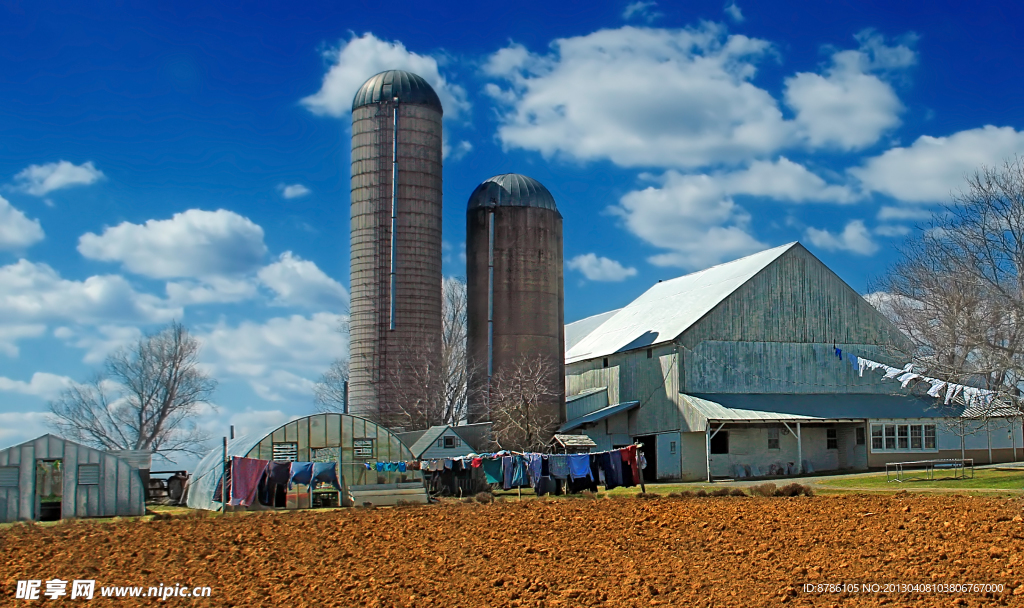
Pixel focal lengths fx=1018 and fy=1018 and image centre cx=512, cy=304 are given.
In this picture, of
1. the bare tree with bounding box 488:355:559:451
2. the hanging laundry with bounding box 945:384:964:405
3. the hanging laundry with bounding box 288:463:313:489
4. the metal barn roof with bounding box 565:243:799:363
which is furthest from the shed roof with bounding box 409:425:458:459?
the hanging laundry with bounding box 945:384:964:405

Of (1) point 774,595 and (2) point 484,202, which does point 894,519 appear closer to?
(1) point 774,595

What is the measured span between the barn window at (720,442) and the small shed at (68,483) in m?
23.4

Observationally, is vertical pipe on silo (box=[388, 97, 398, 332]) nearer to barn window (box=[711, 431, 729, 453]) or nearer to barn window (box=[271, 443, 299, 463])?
barn window (box=[271, 443, 299, 463])

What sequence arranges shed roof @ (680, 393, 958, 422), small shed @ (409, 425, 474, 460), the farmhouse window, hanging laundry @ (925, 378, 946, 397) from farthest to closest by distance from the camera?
the farmhouse window < shed roof @ (680, 393, 958, 422) < small shed @ (409, 425, 474, 460) < hanging laundry @ (925, 378, 946, 397)

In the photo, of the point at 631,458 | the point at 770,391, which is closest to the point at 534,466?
the point at 631,458

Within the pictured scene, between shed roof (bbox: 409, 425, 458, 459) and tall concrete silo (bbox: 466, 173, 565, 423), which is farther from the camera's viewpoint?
tall concrete silo (bbox: 466, 173, 565, 423)

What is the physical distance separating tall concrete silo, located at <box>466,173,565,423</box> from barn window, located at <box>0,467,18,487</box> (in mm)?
23332

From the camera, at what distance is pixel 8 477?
1268 inches

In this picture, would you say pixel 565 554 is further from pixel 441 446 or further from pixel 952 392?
pixel 952 392

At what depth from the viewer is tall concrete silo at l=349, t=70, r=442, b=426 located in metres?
47.9

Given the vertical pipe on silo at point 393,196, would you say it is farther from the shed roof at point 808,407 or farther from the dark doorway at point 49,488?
the dark doorway at point 49,488

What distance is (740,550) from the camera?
60.5 feet

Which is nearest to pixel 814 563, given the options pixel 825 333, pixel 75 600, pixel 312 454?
pixel 75 600

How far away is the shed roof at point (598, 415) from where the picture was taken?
1925 inches
